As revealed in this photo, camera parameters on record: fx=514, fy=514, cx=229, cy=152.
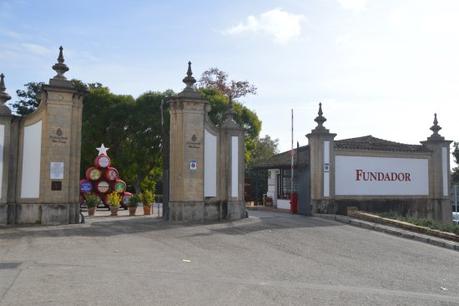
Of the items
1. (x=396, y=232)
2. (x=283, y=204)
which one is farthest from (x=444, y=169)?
(x=283, y=204)

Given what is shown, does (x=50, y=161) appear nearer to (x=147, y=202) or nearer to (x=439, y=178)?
(x=147, y=202)

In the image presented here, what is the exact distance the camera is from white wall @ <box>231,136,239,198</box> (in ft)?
61.7

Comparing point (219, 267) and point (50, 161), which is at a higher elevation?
point (50, 161)

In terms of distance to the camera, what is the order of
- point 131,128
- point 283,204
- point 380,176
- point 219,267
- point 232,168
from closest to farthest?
point 219,267 < point 232,168 < point 380,176 < point 283,204 < point 131,128

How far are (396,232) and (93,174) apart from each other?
16.4 meters

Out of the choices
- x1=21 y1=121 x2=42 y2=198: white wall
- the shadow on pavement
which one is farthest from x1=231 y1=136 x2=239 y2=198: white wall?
x1=21 y1=121 x2=42 y2=198: white wall

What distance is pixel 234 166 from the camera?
62.0ft

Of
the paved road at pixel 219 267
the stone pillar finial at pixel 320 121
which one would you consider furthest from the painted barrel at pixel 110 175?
the stone pillar finial at pixel 320 121

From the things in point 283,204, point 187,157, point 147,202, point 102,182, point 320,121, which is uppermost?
point 320,121

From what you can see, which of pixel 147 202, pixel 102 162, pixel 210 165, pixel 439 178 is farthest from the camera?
pixel 102 162

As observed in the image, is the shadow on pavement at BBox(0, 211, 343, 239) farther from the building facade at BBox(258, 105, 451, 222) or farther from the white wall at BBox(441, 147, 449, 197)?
the white wall at BBox(441, 147, 449, 197)

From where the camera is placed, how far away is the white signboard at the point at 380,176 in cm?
2050

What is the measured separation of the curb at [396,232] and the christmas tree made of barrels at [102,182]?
39.6 feet

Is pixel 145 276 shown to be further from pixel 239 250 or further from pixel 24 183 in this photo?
pixel 24 183
